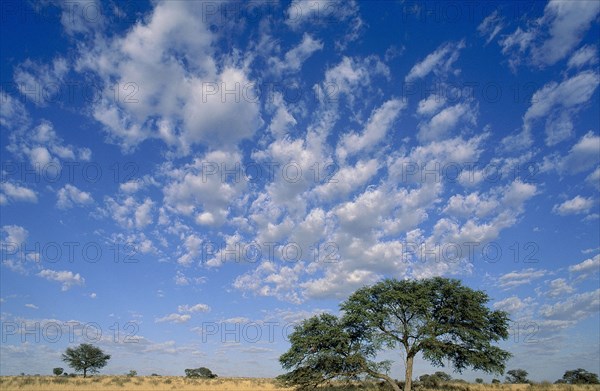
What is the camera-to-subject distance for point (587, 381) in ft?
206

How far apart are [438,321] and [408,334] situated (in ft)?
9.35

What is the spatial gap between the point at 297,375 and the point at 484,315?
16752 mm

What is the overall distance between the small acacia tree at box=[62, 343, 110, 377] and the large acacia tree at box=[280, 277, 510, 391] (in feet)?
181

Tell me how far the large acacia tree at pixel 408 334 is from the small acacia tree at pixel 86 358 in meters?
55.1

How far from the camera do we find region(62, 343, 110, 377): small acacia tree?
227ft

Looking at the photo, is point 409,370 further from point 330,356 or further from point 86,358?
point 86,358

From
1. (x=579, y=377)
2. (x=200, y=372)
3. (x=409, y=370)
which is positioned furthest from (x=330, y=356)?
(x=200, y=372)

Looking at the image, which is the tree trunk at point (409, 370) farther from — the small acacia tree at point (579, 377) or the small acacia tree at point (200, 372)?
the small acacia tree at point (200, 372)

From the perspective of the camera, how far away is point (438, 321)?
3284 cm

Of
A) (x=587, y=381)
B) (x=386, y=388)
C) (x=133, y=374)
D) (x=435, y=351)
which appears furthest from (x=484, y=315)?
(x=133, y=374)

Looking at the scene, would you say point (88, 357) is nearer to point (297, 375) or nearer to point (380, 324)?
point (297, 375)

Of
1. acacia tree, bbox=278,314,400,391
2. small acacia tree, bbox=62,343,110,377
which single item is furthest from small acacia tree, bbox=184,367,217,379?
acacia tree, bbox=278,314,400,391

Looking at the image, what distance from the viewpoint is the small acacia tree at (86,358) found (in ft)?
227

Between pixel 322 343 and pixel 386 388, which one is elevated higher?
pixel 322 343
